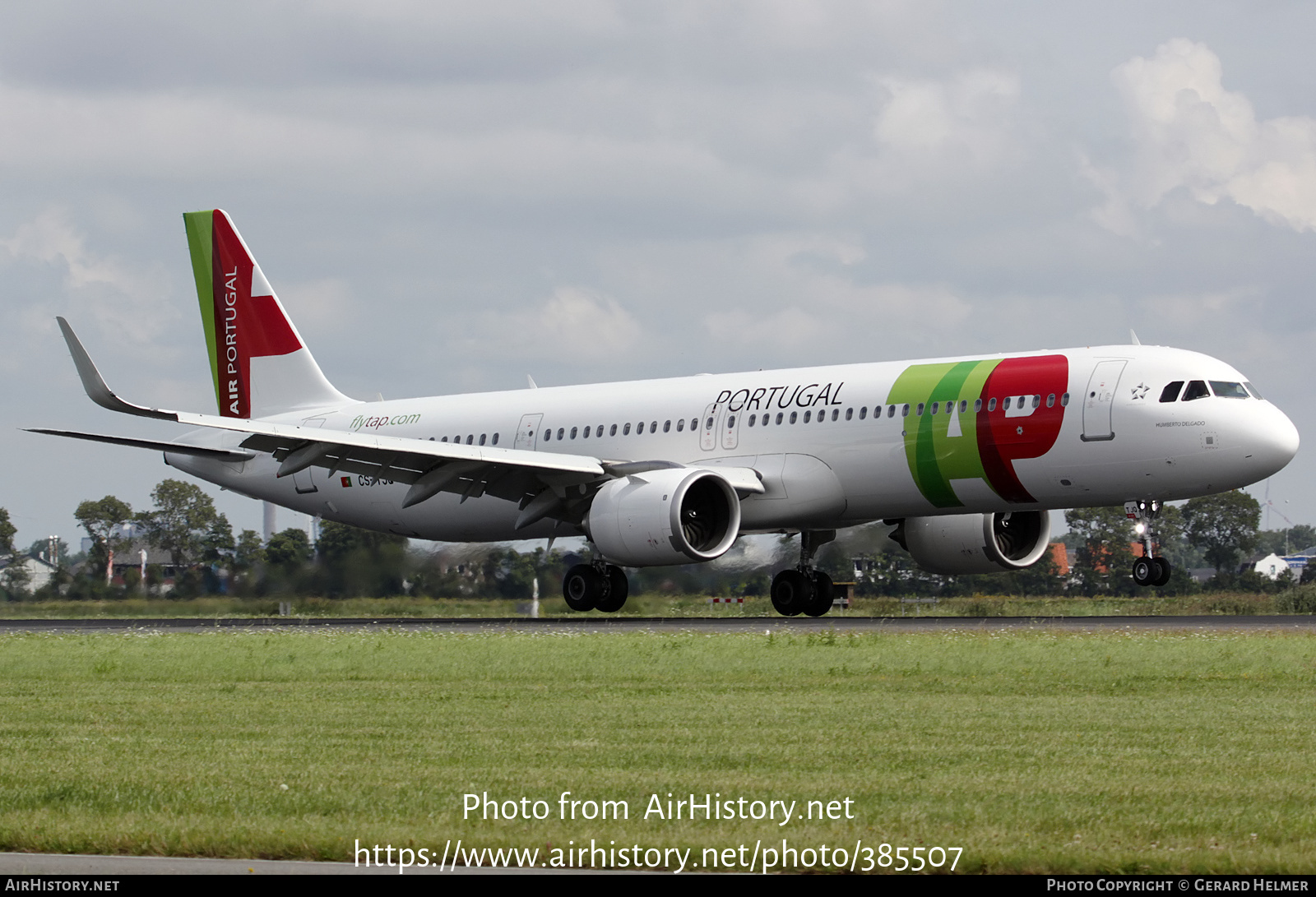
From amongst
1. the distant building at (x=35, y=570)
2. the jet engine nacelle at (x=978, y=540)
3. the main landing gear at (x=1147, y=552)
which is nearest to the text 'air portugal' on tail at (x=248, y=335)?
the distant building at (x=35, y=570)

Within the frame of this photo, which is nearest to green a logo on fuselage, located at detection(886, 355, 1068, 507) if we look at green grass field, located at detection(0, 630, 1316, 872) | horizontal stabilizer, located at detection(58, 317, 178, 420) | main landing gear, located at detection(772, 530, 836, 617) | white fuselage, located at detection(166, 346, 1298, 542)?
white fuselage, located at detection(166, 346, 1298, 542)

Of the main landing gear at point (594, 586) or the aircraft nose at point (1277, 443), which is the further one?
the main landing gear at point (594, 586)

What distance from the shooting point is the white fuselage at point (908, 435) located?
27.5 meters

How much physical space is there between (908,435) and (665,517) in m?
4.34

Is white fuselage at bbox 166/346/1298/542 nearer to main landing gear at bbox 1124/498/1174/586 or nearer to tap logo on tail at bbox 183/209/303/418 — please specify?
main landing gear at bbox 1124/498/1174/586

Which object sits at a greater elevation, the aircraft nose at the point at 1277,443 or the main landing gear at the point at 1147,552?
the aircraft nose at the point at 1277,443

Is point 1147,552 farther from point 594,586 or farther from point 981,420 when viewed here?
point 594,586

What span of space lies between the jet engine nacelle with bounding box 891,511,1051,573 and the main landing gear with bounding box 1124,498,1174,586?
4196mm

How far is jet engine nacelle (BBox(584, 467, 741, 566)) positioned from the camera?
29.2 metres

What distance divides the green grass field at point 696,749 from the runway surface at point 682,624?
538 cm

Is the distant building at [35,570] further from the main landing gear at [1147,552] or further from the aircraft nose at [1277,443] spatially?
the aircraft nose at [1277,443]

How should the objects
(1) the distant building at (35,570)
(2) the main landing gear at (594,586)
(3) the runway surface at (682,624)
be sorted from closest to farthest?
(3) the runway surface at (682,624), (2) the main landing gear at (594,586), (1) the distant building at (35,570)

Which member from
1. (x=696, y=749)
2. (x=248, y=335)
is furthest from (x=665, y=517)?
(x=696, y=749)

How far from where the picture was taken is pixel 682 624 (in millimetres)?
29500
